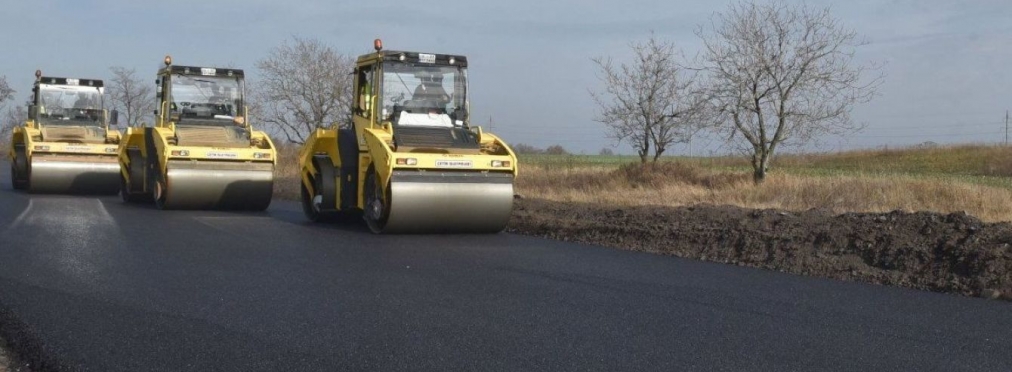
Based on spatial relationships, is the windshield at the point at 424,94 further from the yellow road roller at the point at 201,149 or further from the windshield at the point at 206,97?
the windshield at the point at 206,97

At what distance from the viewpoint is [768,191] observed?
18453mm

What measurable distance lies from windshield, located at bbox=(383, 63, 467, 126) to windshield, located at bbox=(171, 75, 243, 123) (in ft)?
17.4

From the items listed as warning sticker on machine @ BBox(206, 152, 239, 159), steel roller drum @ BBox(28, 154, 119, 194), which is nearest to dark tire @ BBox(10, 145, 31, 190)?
steel roller drum @ BBox(28, 154, 119, 194)

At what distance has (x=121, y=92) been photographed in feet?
152

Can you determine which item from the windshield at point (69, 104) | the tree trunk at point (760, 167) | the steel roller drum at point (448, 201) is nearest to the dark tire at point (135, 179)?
the windshield at point (69, 104)

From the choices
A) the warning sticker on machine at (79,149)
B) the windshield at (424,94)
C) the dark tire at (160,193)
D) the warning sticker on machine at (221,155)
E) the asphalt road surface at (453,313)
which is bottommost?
the asphalt road surface at (453,313)

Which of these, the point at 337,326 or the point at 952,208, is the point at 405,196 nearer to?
the point at 337,326

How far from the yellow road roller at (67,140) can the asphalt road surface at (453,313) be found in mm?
9836

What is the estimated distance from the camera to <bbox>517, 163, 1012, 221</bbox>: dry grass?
15891mm

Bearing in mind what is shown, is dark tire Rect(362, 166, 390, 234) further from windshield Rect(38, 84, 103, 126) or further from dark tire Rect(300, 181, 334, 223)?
windshield Rect(38, 84, 103, 126)

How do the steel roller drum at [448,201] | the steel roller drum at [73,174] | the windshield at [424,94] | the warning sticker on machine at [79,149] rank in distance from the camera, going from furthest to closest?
the warning sticker on machine at [79,149] → the steel roller drum at [73,174] → the windshield at [424,94] → the steel roller drum at [448,201]

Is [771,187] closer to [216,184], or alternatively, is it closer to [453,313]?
[216,184]

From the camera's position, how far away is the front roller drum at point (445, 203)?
12.7 metres

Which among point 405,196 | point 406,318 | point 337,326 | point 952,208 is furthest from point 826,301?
point 952,208
